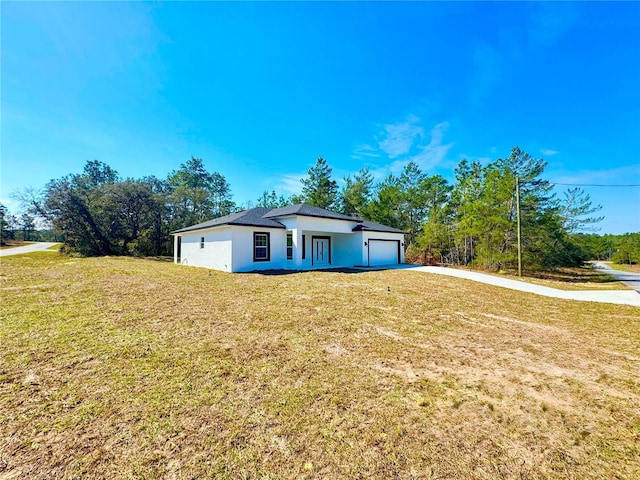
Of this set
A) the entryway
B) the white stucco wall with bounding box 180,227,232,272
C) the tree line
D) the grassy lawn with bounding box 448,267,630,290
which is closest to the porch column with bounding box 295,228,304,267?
the entryway

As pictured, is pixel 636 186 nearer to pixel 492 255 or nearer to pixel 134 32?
pixel 492 255

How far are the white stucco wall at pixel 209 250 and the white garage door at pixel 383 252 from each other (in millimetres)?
9758

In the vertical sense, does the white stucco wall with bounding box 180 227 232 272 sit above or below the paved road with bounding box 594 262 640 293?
above

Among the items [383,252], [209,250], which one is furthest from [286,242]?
[383,252]

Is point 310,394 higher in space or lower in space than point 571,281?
higher

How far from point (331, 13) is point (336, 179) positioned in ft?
84.1

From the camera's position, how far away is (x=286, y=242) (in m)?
16.1

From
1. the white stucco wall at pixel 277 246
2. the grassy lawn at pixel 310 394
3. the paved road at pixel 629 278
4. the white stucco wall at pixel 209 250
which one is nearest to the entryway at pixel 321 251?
the white stucco wall at pixel 277 246

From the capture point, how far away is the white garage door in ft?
61.8

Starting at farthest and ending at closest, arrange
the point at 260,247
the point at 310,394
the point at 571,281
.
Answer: the point at 571,281 < the point at 260,247 < the point at 310,394

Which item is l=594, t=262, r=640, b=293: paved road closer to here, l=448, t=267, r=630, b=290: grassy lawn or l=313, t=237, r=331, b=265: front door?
l=448, t=267, r=630, b=290: grassy lawn

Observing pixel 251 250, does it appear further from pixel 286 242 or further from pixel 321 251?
pixel 321 251

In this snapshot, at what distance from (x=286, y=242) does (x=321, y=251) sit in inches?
139

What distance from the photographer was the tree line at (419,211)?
19953 millimetres
